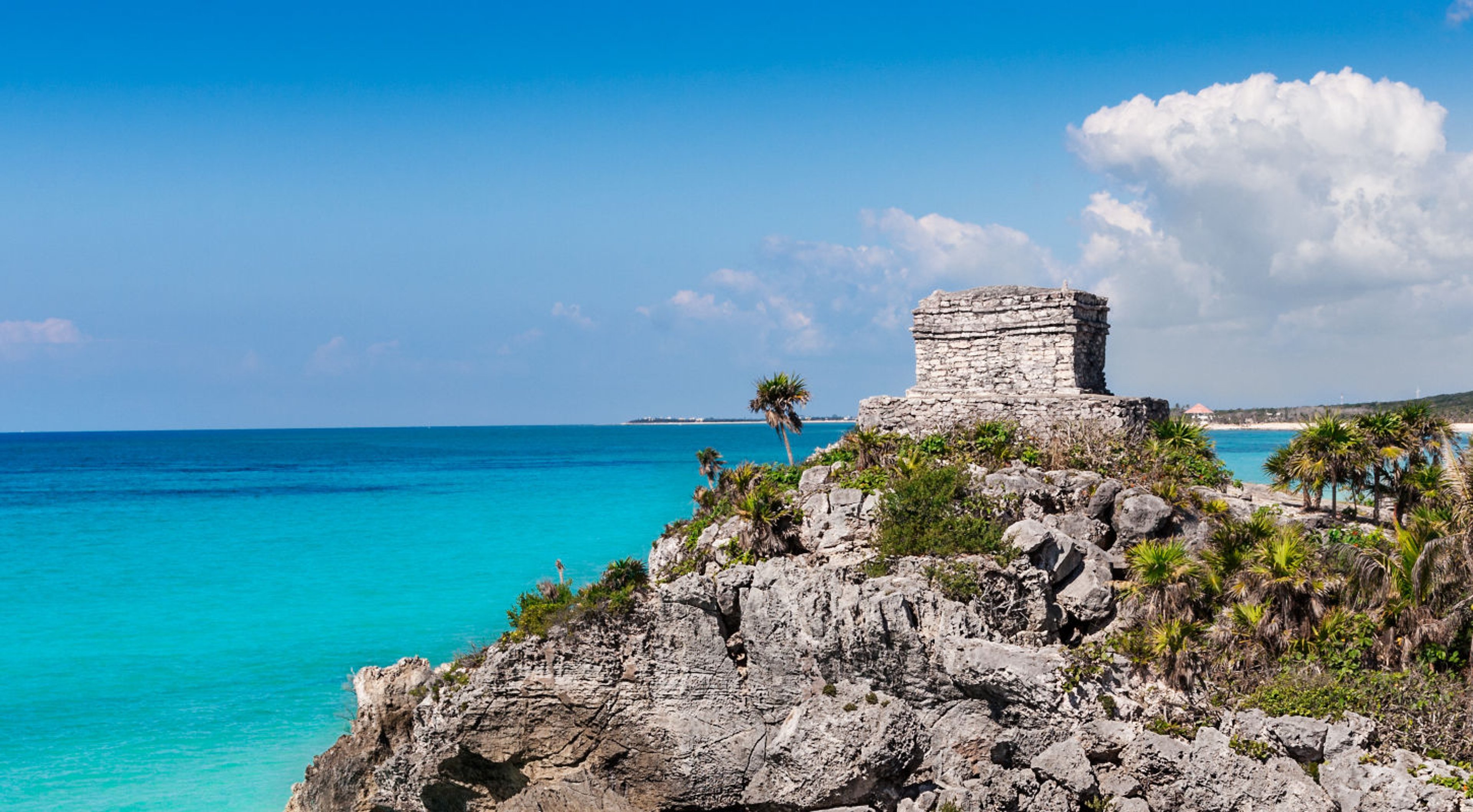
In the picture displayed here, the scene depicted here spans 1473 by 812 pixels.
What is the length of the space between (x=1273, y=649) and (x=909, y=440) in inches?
304

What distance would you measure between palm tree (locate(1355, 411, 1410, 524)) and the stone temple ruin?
3736 mm

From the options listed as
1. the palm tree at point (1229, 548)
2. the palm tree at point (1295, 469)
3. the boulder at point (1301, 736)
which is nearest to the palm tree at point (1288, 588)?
the palm tree at point (1229, 548)

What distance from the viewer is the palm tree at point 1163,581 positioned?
1431 centimetres

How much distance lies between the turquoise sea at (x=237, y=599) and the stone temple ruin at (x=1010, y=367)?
1352 cm

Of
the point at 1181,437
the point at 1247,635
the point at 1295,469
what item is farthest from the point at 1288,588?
the point at 1181,437

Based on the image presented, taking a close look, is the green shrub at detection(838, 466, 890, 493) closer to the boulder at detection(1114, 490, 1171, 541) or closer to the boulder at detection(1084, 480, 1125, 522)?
the boulder at detection(1084, 480, 1125, 522)

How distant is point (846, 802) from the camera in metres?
14.6

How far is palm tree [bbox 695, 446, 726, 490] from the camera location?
22969 mm

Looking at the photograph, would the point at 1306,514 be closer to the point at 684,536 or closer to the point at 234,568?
the point at 684,536

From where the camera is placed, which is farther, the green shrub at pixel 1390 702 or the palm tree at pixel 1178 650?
the palm tree at pixel 1178 650

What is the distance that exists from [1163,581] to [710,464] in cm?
1130

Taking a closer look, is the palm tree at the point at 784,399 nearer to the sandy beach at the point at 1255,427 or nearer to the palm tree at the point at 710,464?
the palm tree at the point at 710,464

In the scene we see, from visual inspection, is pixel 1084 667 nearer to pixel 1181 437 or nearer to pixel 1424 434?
pixel 1181 437

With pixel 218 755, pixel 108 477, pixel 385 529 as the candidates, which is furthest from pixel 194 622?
pixel 108 477
